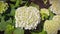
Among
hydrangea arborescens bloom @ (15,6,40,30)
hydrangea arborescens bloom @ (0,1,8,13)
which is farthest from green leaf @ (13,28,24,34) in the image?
hydrangea arborescens bloom @ (0,1,8,13)

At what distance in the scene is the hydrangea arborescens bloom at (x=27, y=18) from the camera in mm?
813

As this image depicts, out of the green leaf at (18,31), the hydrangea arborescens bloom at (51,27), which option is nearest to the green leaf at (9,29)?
the green leaf at (18,31)

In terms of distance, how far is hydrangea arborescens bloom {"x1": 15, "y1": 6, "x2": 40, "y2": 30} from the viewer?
2.67 ft

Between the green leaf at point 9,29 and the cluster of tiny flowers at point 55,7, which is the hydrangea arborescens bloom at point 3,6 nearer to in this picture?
the green leaf at point 9,29

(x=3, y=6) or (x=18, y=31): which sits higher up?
(x=3, y=6)

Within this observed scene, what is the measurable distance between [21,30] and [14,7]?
16 centimetres

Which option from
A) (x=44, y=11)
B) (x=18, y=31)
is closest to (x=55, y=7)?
(x=44, y=11)

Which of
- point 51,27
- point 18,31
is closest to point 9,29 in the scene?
point 18,31

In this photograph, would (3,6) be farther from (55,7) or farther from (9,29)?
(55,7)

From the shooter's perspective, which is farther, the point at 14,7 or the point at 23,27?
the point at 14,7

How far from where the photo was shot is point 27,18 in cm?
82

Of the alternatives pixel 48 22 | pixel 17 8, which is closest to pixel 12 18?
pixel 17 8

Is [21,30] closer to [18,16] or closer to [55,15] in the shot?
[18,16]

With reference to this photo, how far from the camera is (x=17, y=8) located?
91 cm
